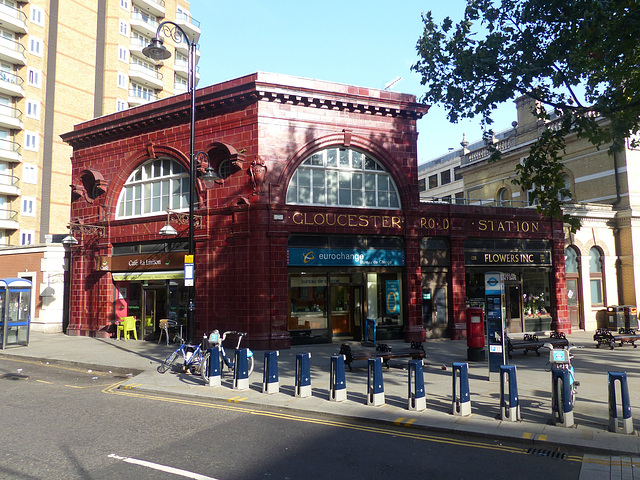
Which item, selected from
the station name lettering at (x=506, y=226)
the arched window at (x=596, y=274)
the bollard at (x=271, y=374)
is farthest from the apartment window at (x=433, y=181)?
the bollard at (x=271, y=374)

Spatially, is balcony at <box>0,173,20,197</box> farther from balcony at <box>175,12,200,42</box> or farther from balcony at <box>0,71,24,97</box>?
balcony at <box>175,12,200,42</box>

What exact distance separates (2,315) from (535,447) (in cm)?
1853

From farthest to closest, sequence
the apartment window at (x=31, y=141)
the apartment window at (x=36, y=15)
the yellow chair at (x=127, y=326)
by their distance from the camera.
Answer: the apartment window at (x=36, y=15) → the apartment window at (x=31, y=141) → the yellow chair at (x=127, y=326)

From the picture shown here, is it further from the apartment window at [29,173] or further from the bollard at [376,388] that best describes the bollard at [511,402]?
the apartment window at [29,173]

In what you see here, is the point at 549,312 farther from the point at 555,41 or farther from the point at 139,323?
the point at 139,323

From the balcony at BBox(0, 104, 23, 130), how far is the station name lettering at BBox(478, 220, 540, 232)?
119ft

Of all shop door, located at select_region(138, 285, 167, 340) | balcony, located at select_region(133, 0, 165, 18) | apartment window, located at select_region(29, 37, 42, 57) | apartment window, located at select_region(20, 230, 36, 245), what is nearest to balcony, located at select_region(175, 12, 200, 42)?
balcony, located at select_region(133, 0, 165, 18)

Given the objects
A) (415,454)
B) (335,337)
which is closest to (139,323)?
(335,337)

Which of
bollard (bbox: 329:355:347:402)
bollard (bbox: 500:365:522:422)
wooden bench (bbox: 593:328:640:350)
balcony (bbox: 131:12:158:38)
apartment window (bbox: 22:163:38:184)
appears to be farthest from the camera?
balcony (bbox: 131:12:158:38)

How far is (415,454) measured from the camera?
21.0ft

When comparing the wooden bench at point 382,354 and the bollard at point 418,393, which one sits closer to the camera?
the bollard at point 418,393

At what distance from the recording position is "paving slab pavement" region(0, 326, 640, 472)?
23.0 feet

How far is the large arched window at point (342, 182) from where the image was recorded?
58.0ft

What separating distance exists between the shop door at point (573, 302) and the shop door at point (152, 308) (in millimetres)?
18392
